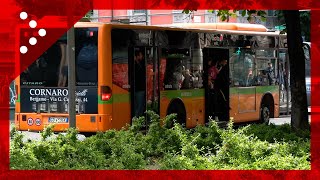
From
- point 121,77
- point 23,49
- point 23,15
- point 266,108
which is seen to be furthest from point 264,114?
point 23,15

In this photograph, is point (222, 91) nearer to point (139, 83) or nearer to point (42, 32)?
point (139, 83)

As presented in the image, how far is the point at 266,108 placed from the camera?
21.0m

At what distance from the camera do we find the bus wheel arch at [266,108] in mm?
20656

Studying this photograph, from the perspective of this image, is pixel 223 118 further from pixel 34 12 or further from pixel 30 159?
pixel 30 159

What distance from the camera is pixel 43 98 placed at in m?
15.2

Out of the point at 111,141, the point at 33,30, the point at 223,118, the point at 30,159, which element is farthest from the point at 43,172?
the point at 223,118

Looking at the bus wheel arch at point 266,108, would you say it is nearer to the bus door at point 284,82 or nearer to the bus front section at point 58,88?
the bus door at point 284,82

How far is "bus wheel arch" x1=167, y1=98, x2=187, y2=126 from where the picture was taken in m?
16.4

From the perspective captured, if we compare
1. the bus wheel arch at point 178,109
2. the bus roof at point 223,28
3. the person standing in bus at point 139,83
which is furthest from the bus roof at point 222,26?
the person standing in bus at point 139,83

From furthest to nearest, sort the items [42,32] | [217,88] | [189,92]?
[217,88] → [189,92] → [42,32]

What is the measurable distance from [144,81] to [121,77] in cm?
88

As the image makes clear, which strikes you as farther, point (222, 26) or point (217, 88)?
point (222, 26)

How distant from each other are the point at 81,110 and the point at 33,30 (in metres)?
2.00

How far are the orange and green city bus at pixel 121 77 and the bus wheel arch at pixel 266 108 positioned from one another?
1.93m
